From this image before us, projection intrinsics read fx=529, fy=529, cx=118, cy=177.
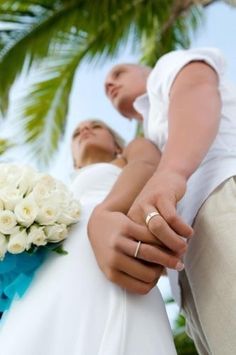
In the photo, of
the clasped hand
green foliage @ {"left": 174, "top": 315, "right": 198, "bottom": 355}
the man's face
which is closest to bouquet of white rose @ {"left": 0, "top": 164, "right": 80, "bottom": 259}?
the clasped hand

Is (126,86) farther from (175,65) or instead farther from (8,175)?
(8,175)

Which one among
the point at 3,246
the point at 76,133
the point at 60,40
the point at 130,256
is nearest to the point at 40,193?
the point at 3,246

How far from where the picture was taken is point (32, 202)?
129 centimetres

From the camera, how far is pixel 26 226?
1280mm

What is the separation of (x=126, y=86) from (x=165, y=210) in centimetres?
92

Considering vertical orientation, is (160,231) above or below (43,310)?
above

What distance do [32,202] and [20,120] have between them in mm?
3170

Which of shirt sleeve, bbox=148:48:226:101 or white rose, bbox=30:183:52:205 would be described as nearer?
white rose, bbox=30:183:52:205

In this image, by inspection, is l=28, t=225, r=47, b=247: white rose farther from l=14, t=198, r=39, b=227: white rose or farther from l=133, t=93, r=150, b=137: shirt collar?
l=133, t=93, r=150, b=137: shirt collar

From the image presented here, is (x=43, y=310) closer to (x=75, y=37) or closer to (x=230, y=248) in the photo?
(x=230, y=248)

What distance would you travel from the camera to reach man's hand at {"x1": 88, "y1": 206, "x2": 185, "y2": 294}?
1.07m

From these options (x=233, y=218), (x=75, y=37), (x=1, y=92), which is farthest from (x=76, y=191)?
(x=75, y=37)

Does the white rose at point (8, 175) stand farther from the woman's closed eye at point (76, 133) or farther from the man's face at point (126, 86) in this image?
the woman's closed eye at point (76, 133)

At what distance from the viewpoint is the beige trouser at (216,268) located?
108 centimetres
